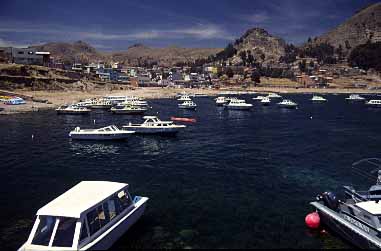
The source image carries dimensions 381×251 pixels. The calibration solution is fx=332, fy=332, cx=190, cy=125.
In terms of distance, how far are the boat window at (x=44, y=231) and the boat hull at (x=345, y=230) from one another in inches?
821

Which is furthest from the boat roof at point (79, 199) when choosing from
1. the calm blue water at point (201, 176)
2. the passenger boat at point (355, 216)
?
the passenger boat at point (355, 216)

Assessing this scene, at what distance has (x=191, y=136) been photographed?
2862 inches

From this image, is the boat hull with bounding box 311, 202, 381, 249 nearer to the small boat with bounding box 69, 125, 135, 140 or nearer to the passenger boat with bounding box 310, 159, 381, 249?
the passenger boat with bounding box 310, 159, 381, 249

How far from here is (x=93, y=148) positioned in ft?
194

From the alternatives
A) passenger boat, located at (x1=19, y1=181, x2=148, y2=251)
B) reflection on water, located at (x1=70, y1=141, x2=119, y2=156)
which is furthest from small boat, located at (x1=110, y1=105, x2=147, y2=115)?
passenger boat, located at (x1=19, y1=181, x2=148, y2=251)

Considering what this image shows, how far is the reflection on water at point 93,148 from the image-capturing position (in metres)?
55.9

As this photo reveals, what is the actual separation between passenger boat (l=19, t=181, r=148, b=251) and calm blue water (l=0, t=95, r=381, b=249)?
187 cm

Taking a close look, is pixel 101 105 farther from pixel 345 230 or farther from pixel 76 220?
pixel 345 230

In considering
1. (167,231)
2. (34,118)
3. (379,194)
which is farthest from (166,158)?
(34,118)

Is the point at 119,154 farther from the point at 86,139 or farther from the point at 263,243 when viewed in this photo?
the point at 263,243

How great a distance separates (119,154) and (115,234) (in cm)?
3218

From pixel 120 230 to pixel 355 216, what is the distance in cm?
1789

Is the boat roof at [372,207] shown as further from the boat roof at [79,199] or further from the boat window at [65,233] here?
the boat window at [65,233]

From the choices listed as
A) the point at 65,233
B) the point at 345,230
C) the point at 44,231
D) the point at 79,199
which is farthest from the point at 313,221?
the point at 44,231
